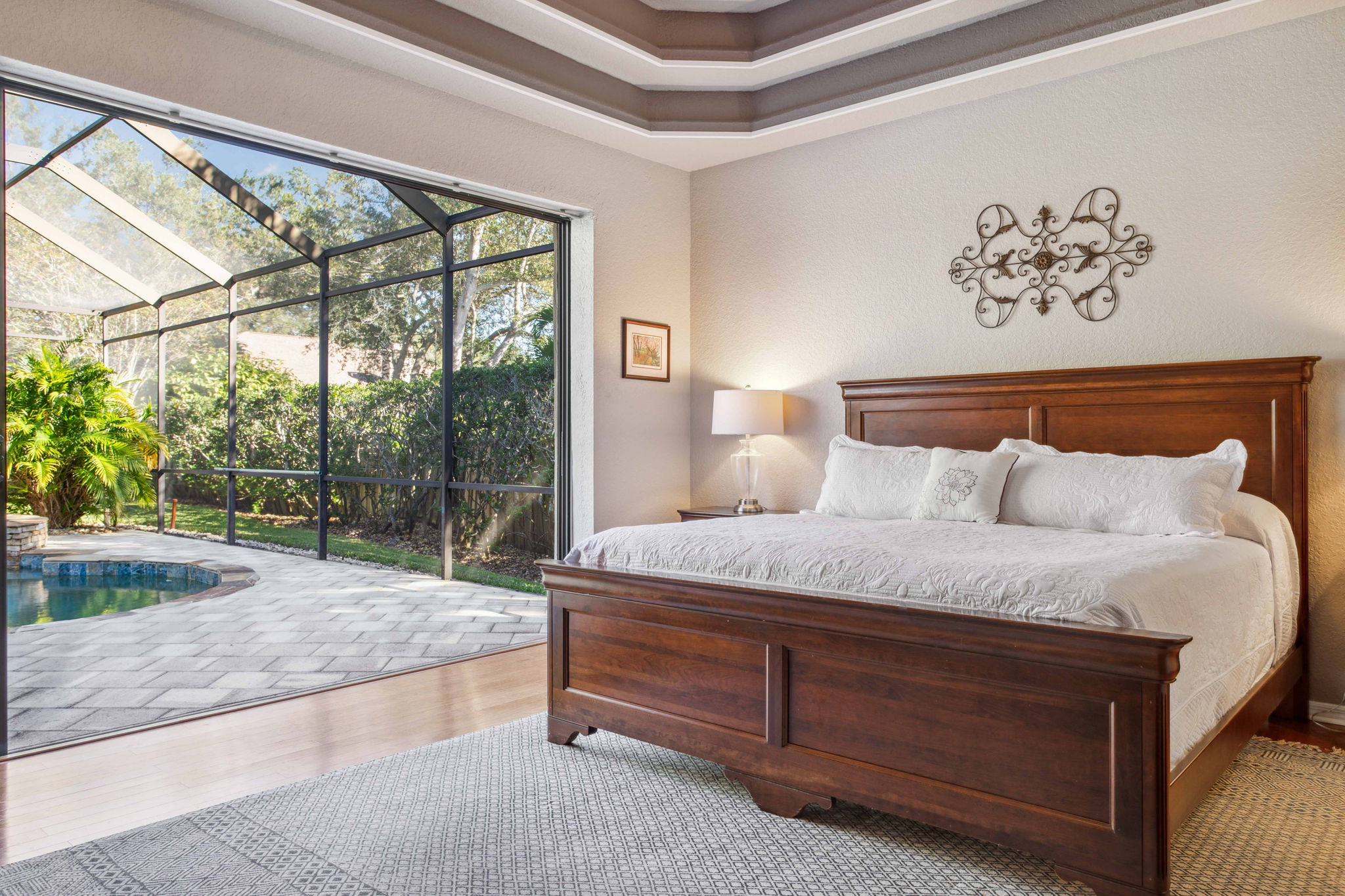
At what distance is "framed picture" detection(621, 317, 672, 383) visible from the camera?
4691 millimetres

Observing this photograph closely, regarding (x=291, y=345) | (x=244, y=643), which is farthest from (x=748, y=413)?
(x=291, y=345)

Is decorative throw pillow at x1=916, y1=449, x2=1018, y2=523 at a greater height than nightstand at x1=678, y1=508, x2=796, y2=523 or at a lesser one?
greater

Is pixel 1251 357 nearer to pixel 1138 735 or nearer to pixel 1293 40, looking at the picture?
pixel 1293 40

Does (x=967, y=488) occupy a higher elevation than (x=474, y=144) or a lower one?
lower

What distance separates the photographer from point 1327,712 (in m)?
3.10

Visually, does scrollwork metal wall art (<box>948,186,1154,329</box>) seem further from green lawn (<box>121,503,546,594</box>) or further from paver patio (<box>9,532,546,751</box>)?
green lawn (<box>121,503,546,594</box>)

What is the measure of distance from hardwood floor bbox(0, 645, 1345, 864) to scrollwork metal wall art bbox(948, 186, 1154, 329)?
6.28 ft

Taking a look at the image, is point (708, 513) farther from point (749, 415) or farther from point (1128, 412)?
point (1128, 412)

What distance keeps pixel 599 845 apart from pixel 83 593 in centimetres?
550

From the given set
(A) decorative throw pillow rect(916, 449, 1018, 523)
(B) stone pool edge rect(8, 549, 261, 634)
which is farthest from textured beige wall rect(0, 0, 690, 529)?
(B) stone pool edge rect(8, 549, 261, 634)

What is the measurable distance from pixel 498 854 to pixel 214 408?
6.66 meters

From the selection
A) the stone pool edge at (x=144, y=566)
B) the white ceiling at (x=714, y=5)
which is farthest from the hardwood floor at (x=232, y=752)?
the white ceiling at (x=714, y=5)

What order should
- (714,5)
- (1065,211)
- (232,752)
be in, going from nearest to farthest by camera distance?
(232,752), (1065,211), (714,5)

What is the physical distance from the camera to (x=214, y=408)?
7371mm
